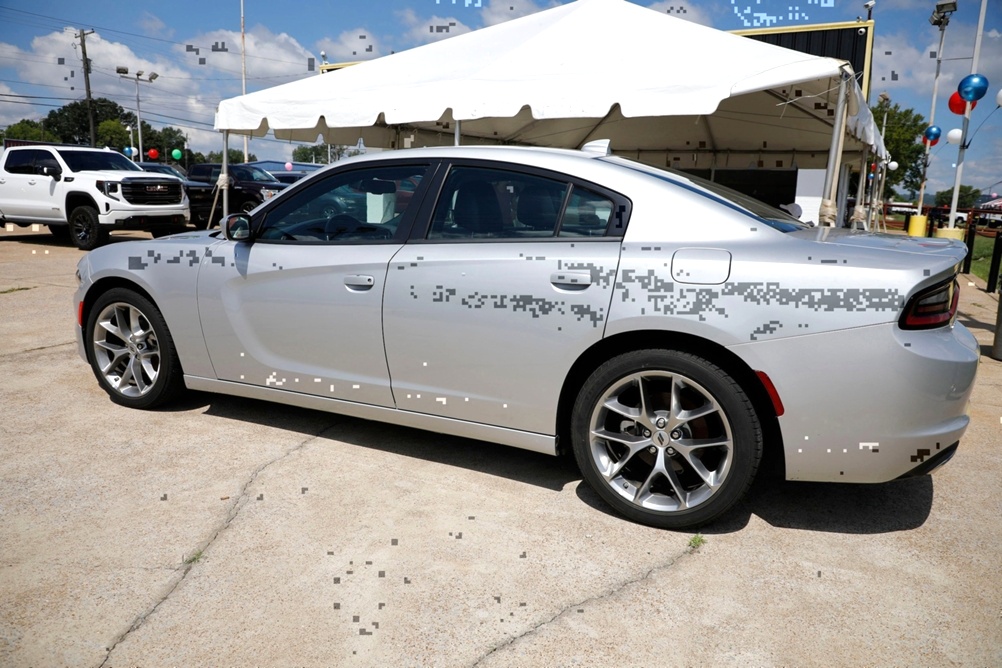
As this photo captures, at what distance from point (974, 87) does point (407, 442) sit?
15.4 metres

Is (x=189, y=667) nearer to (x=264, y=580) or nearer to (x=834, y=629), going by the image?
(x=264, y=580)

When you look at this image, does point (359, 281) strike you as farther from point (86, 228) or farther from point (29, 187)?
point (29, 187)

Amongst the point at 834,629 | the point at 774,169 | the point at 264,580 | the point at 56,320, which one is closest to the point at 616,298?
the point at 834,629

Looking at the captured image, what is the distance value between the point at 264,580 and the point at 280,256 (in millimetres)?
1688

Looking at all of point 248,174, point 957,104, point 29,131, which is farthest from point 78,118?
point 957,104

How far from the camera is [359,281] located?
336 cm

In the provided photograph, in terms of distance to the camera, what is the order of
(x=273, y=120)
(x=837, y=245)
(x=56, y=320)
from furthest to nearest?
(x=273, y=120)
(x=56, y=320)
(x=837, y=245)

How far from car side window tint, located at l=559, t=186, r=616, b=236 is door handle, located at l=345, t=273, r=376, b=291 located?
3.01 feet

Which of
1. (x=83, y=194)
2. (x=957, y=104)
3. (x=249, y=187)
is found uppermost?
(x=957, y=104)

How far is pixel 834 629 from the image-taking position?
2.29 m

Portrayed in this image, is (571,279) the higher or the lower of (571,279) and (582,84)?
the lower

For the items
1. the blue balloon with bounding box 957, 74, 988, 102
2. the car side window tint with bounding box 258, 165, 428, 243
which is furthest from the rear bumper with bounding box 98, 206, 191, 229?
the blue balloon with bounding box 957, 74, 988, 102

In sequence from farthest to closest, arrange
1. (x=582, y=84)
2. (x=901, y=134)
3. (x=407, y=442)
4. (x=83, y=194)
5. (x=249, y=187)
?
(x=901, y=134)
(x=249, y=187)
(x=83, y=194)
(x=582, y=84)
(x=407, y=442)

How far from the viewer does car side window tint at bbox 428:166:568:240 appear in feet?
10.2
